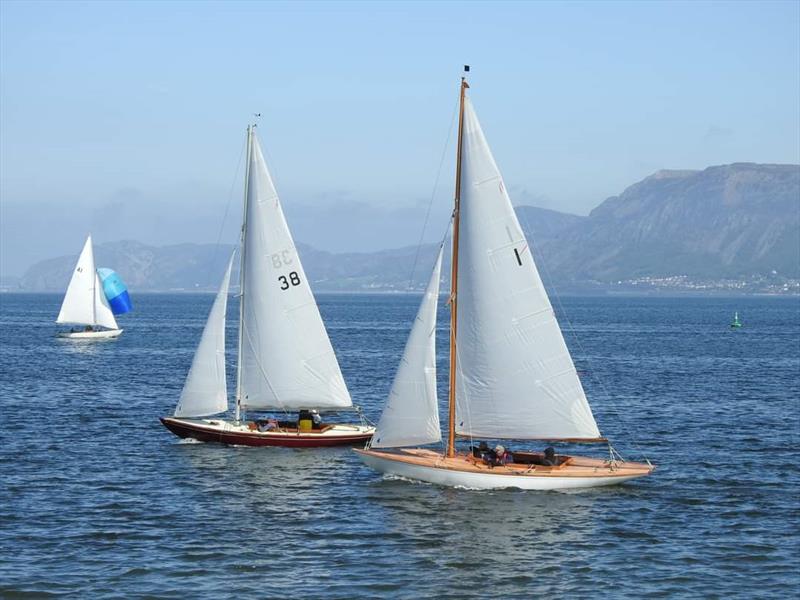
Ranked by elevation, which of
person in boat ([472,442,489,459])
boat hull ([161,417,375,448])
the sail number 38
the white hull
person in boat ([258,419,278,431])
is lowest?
person in boat ([472,442,489,459])

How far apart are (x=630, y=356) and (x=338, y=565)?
3475 inches

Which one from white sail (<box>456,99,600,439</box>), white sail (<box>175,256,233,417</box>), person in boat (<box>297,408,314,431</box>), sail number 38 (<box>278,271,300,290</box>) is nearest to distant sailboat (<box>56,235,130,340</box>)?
white sail (<box>175,256,233,417</box>)

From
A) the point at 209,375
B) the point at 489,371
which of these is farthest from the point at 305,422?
the point at 489,371

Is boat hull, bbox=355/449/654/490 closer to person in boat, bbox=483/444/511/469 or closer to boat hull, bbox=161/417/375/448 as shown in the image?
person in boat, bbox=483/444/511/469

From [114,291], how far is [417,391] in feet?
352

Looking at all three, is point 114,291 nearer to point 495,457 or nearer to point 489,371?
point 489,371

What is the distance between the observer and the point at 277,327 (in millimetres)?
56000

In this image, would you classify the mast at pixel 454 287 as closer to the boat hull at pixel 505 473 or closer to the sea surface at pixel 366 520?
the boat hull at pixel 505 473

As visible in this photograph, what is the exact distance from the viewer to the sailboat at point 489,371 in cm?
4453

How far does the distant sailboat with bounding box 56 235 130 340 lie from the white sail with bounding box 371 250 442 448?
325ft

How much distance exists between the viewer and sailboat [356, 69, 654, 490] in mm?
44531

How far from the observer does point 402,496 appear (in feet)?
147

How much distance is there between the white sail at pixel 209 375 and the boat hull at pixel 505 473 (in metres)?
12.1

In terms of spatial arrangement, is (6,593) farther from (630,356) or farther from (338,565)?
(630,356)
